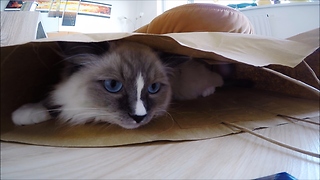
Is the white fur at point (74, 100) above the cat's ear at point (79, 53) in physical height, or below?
below

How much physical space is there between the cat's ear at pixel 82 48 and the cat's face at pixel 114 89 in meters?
0.02

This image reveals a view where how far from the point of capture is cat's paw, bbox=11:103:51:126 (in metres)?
0.67

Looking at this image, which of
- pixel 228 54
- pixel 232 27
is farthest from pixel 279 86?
pixel 228 54

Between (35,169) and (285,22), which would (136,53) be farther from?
(285,22)

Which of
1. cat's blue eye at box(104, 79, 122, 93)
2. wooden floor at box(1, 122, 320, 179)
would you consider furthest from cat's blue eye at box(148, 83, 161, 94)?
wooden floor at box(1, 122, 320, 179)

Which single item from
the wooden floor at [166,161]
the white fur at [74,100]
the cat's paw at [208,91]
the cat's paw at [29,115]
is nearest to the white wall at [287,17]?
the cat's paw at [208,91]

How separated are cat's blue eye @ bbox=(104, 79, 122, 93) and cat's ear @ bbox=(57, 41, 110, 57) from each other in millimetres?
117

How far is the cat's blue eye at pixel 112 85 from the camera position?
67 cm

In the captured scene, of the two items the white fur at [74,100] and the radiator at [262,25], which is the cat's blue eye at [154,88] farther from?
the radiator at [262,25]

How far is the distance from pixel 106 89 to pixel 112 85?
0.02 metres

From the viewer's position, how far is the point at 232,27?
99cm

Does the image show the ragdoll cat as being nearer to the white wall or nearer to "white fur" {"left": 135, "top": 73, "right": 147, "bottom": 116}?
"white fur" {"left": 135, "top": 73, "right": 147, "bottom": 116}

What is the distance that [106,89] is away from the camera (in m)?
0.68

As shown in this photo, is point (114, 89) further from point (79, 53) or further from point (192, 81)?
point (192, 81)
